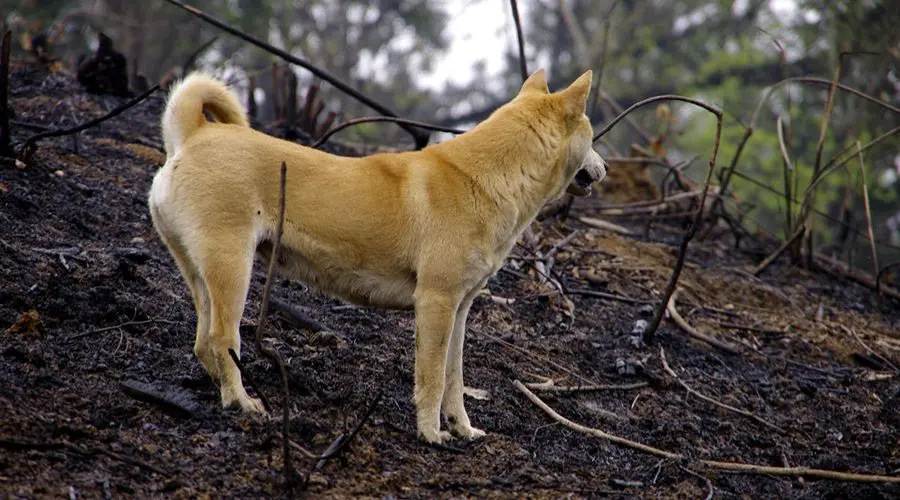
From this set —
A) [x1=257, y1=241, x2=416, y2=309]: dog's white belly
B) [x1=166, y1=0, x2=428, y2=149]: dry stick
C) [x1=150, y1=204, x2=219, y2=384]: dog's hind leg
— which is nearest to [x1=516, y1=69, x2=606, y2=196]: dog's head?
[x1=257, y1=241, x2=416, y2=309]: dog's white belly

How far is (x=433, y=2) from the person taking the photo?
3008 cm

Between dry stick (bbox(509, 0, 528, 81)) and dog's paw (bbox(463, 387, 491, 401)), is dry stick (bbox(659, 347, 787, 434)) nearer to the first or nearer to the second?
dog's paw (bbox(463, 387, 491, 401))

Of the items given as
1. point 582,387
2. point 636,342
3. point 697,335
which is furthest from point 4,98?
point 697,335

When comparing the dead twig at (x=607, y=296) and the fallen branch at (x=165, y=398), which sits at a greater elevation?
the fallen branch at (x=165, y=398)

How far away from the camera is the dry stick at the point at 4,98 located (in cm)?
625

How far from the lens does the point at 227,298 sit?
4.57m

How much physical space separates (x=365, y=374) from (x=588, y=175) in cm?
179

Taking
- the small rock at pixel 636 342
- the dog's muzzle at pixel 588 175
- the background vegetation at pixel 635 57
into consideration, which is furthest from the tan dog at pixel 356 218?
the background vegetation at pixel 635 57

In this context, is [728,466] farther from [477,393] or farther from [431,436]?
[431,436]

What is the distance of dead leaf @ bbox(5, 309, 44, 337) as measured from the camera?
16.0 ft

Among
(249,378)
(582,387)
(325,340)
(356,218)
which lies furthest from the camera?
(582,387)

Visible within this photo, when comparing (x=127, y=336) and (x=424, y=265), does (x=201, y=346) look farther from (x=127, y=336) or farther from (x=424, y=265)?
(x=424, y=265)

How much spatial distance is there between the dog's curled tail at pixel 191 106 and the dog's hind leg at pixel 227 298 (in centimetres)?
66

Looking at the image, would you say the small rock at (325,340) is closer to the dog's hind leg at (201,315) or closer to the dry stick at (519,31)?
the dog's hind leg at (201,315)
